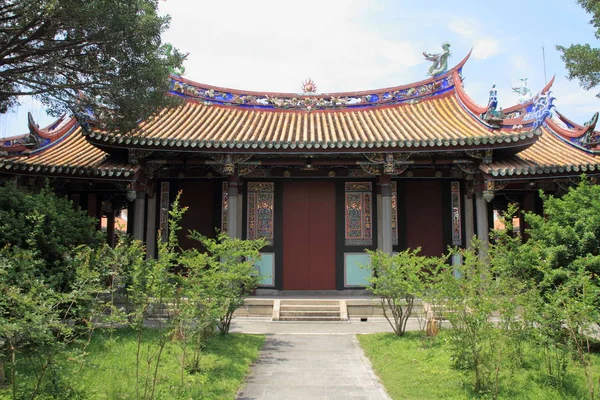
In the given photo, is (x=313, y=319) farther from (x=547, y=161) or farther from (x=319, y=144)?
(x=547, y=161)

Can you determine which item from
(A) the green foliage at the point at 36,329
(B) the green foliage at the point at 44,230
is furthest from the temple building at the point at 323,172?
(A) the green foliage at the point at 36,329

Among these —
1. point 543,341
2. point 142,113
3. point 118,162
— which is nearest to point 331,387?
point 543,341

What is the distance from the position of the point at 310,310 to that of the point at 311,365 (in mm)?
4001

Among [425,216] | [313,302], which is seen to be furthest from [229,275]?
[425,216]

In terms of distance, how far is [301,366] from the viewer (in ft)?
21.0

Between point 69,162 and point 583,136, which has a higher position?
point 583,136

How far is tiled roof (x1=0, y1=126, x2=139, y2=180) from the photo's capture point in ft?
33.0

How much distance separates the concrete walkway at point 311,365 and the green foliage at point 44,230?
9.58ft

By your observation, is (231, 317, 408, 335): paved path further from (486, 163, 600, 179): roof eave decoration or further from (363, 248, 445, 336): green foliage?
(486, 163, 600, 179): roof eave decoration

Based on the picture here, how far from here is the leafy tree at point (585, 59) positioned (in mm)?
8979

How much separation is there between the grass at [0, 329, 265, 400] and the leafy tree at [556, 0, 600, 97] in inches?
307

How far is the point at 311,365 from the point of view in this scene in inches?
254

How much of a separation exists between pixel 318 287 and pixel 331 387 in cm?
663

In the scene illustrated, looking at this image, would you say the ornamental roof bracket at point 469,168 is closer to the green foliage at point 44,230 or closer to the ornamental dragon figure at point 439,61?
the ornamental dragon figure at point 439,61
